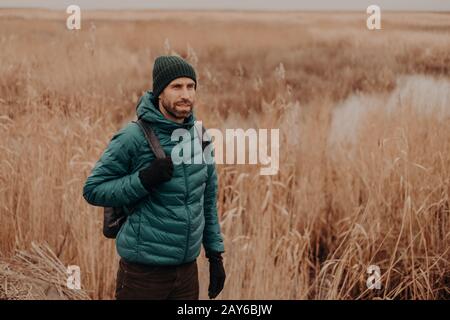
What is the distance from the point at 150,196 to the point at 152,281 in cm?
29

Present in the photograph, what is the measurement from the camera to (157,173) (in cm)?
166

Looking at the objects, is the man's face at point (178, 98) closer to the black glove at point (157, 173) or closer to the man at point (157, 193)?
the man at point (157, 193)

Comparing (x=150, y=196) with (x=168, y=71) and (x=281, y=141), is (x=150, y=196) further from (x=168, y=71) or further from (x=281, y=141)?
(x=281, y=141)

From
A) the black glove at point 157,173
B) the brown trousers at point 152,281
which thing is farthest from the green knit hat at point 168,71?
the brown trousers at point 152,281

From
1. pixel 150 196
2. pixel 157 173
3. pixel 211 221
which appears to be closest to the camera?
pixel 157 173

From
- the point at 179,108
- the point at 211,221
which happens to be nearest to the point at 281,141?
the point at 211,221

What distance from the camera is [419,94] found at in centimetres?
322

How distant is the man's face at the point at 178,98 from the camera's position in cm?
174

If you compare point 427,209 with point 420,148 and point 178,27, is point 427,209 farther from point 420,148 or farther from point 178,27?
point 178,27

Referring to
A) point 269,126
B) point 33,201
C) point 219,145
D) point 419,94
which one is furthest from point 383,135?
point 33,201

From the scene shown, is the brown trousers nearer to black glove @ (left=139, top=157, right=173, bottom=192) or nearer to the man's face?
black glove @ (left=139, top=157, right=173, bottom=192)

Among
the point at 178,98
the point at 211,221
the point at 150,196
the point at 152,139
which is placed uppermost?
the point at 178,98

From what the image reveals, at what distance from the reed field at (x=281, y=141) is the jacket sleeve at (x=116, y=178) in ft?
2.88
